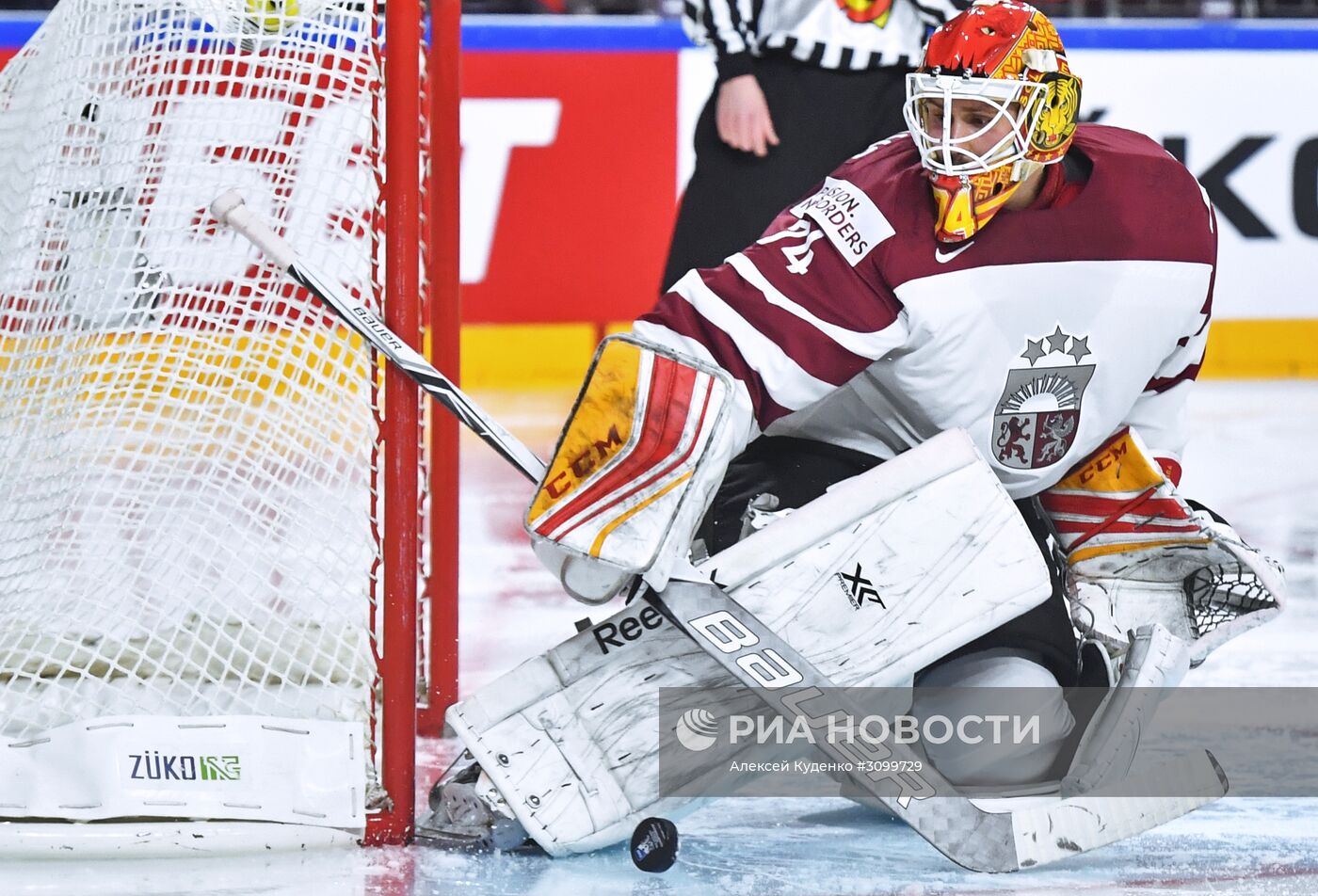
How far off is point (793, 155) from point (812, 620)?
3.20ft

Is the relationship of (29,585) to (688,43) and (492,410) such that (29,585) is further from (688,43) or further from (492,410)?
(688,43)

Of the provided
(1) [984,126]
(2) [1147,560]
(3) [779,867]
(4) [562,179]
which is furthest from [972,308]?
(4) [562,179]

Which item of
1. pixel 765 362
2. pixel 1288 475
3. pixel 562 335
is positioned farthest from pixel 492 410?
pixel 765 362

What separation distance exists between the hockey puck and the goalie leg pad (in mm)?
54

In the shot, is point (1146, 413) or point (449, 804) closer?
point (449, 804)

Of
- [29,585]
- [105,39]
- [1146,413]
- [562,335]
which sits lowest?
[562,335]

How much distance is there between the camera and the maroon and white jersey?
5.64 feet

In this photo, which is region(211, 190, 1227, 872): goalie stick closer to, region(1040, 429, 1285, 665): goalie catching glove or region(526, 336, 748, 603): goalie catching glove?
region(526, 336, 748, 603): goalie catching glove

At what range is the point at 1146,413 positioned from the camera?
198 centimetres

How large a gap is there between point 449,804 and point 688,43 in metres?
3.63

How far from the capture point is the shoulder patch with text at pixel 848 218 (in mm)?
1731

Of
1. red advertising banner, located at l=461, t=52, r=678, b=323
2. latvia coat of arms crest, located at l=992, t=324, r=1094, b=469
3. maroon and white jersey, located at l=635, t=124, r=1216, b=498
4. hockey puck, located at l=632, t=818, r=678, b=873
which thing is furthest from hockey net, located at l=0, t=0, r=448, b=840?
red advertising banner, located at l=461, t=52, r=678, b=323

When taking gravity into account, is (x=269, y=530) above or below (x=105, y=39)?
below

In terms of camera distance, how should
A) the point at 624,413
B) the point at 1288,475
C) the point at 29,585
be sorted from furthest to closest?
the point at 1288,475 < the point at 29,585 < the point at 624,413
